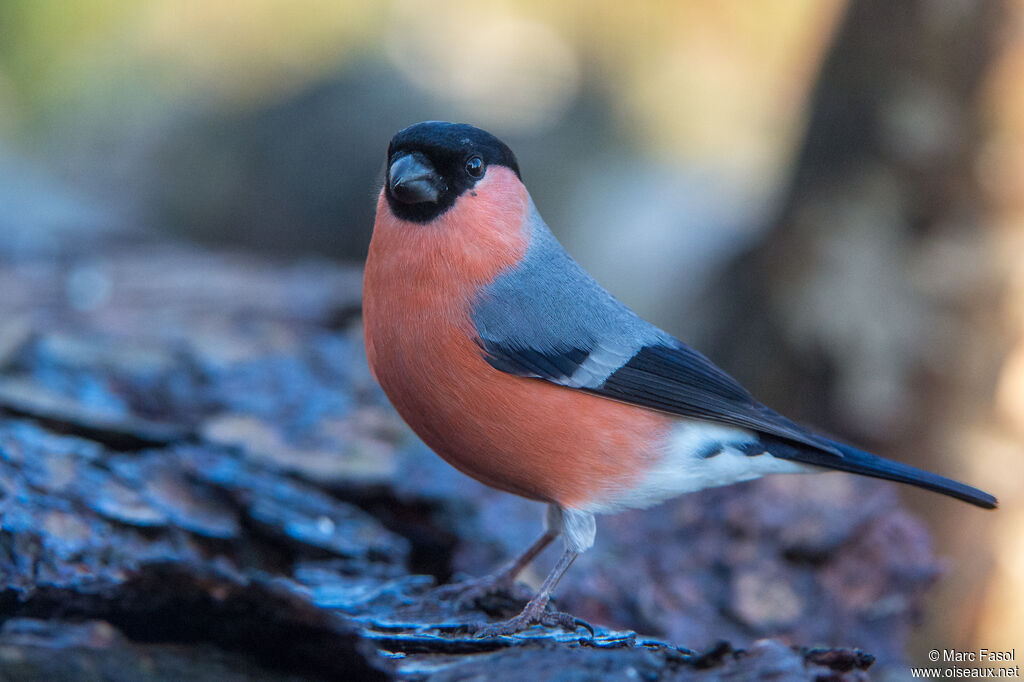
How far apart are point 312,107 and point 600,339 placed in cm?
809

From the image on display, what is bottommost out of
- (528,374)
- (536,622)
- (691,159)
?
(536,622)

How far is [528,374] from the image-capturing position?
358cm

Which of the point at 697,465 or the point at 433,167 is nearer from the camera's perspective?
the point at 433,167

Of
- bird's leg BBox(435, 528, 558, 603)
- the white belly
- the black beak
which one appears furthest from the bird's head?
bird's leg BBox(435, 528, 558, 603)

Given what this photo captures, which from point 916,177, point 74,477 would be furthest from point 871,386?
point 74,477

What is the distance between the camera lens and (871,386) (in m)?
6.36

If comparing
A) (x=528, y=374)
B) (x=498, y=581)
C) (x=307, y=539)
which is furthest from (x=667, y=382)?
(x=307, y=539)

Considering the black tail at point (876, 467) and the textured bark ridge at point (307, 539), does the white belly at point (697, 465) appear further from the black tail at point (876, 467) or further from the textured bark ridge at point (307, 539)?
the textured bark ridge at point (307, 539)

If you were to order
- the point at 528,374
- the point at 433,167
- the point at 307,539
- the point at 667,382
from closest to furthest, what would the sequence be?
the point at 528,374
the point at 433,167
the point at 667,382
the point at 307,539

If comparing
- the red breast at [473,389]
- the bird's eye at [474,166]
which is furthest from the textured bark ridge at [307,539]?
the bird's eye at [474,166]

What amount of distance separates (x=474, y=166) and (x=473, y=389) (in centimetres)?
89

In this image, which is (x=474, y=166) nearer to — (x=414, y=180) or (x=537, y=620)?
(x=414, y=180)

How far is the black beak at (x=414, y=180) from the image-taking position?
11.8 ft

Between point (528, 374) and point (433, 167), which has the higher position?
point (433, 167)
